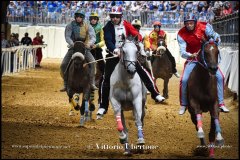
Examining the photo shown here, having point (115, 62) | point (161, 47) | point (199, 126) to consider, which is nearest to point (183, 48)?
point (115, 62)

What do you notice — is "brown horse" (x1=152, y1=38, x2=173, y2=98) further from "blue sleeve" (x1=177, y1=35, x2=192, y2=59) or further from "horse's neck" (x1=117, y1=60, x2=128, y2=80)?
"horse's neck" (x1=117, y1=60, x2=128, y2=80)

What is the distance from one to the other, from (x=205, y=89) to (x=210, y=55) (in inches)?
30.1

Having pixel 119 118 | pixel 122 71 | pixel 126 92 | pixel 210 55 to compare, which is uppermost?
pixel 210 55

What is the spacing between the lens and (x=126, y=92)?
13484mm

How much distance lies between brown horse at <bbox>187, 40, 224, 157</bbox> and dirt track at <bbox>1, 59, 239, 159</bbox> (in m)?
0.59

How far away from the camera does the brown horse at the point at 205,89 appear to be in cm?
1307

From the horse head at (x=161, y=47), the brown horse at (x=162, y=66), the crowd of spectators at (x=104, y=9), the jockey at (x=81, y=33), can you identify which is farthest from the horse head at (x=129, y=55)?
the crowd of spectators at (x=104, y=9)

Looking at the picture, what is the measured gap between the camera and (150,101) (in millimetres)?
26828

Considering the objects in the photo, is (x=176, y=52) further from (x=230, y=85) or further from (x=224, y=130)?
(x=224, y=130)

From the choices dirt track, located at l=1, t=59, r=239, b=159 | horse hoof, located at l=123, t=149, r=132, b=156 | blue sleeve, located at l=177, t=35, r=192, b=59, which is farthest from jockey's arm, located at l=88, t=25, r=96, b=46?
horse hoof, located at l=123, t=149, r=132, b=156

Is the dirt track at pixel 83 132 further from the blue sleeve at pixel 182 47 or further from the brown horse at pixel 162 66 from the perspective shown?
the blue sleeve at pixel 182 47

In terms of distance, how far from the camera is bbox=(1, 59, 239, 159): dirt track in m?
13.5

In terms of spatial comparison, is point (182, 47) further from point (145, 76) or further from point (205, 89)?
point (205, 89)

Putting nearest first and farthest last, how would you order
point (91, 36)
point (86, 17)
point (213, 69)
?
point (213, 69) → point (91, 36) → point (86, 17)
